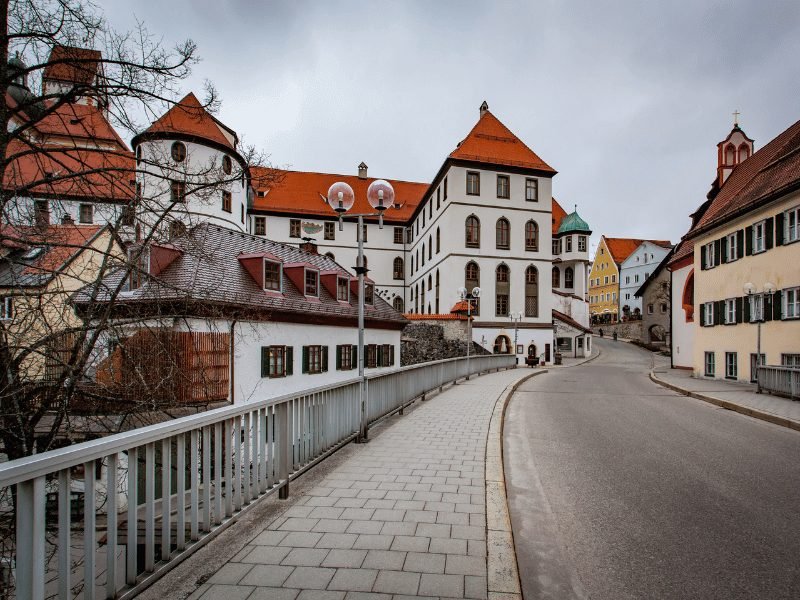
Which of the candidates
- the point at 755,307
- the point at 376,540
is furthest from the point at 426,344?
the point at 376,540

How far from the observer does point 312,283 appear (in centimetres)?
2422

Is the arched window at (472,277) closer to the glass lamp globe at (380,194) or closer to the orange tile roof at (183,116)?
the glass lamp globe at (380,194)

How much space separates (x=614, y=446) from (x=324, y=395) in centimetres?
513

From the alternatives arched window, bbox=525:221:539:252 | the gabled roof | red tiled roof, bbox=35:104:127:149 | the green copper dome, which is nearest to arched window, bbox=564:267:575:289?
the green copper dome

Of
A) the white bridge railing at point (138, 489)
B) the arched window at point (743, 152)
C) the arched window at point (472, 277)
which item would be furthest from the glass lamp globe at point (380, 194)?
the arched window at point (743, 152)

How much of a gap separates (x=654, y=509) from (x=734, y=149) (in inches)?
1369

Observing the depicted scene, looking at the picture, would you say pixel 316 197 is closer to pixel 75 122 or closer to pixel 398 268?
pixel 398 268

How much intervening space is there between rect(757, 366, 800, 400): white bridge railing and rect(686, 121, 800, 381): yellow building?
Result: 839 millimetres

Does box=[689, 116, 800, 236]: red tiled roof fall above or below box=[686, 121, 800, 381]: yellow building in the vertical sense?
above

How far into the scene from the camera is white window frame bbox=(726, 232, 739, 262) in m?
21.1

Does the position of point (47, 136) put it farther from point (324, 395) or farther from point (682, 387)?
point (682, 387)

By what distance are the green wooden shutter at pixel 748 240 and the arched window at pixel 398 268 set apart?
39749mm

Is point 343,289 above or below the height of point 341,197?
below

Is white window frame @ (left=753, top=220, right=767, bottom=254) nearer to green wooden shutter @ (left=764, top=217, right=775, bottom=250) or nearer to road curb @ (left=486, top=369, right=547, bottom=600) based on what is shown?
green wooden shutter @ (left=764, top=217, right=775, bottom=250)
